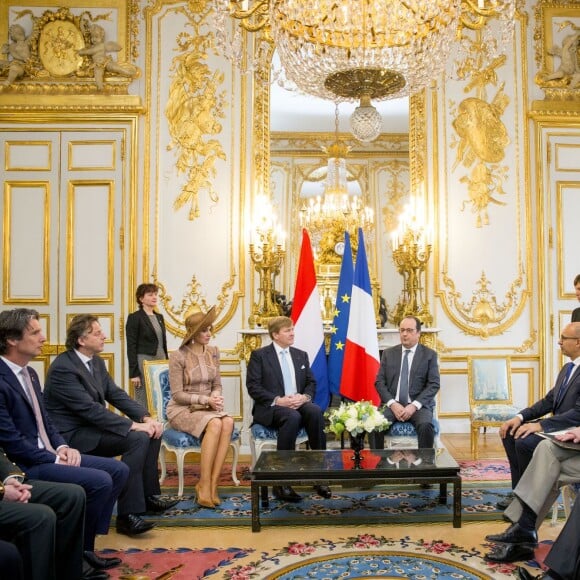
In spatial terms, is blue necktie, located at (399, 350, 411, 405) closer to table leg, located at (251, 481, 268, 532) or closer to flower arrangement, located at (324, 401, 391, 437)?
flower arrangement, located at (324, 401, 391, 437)

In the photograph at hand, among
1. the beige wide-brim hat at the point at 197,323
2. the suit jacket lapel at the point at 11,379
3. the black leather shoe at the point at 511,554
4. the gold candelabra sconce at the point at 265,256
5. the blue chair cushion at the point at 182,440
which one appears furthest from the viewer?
the gold candelabra sconce at the point at 265,256

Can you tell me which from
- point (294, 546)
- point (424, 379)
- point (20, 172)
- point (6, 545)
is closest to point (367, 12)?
point (424, 379)

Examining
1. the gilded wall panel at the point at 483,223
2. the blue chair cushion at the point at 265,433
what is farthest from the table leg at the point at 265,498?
the gilded wall panel at the point at 483,223

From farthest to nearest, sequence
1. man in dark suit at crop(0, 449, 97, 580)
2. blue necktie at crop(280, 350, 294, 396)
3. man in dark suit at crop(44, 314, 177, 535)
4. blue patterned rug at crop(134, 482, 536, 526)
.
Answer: blue necktie at crop(280, 350, 294, 396)
blue patterned rug at crop(134, 482, 536, 526)
man in dark suit at crop(44, 314, 177, 535)
man in dark suit at crop(0, 449, 97, 580)

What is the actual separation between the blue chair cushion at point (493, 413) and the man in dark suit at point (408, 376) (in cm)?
82

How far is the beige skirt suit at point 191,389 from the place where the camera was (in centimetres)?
495

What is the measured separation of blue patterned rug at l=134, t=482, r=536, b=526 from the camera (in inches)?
171

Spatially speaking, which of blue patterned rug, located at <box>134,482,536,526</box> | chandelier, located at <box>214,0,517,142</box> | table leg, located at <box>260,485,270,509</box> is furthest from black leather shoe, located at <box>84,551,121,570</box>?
chandelier, located at <box>214,0,517,142</box>

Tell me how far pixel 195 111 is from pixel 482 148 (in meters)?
2.96

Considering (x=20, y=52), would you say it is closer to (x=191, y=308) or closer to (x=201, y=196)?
(x=201, y=196)

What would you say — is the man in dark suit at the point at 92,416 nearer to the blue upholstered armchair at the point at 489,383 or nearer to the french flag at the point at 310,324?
the french flag at the point at 310,324

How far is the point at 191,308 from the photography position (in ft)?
23.5

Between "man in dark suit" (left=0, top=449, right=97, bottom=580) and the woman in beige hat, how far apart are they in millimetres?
1611

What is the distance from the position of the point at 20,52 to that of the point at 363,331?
14.4ft
